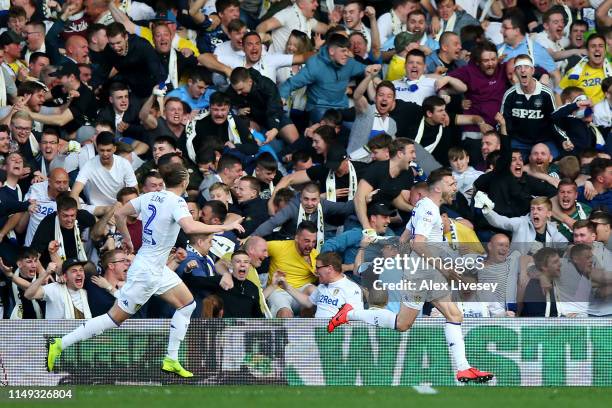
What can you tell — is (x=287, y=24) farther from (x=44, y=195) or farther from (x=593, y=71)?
(x=44, y=195)

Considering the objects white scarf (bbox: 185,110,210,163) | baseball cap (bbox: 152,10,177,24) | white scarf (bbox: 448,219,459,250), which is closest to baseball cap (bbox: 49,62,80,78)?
white scarf (bbox: 185,110,210,163)

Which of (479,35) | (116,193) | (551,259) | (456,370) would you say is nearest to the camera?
(456,370)

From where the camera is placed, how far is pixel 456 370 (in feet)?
51.3

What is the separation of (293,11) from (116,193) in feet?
15.3

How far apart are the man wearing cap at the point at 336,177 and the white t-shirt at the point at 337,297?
85.4 inches

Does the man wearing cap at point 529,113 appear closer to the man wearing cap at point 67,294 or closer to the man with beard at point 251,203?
the man with beard at point 251,203

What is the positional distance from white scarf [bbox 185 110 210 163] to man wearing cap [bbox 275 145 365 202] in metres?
1.22

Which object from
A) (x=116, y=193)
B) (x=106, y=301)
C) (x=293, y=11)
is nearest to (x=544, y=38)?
(x=293, y=11)

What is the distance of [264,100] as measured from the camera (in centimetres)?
1973

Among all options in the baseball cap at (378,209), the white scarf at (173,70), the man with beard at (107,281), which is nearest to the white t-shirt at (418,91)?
the baseball cap at (378,209)

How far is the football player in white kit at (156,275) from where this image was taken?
47.8ft

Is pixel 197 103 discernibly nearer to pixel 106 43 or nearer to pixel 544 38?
pixel 106 43

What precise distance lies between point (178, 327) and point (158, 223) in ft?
3.60

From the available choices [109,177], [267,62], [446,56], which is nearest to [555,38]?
[446,56]
